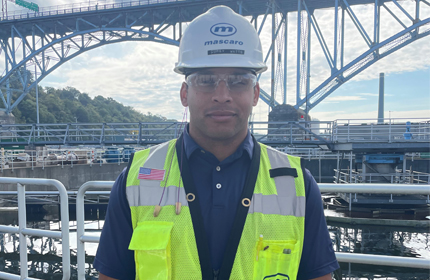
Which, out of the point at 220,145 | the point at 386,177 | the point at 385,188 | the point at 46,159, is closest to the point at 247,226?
the point at 220,145

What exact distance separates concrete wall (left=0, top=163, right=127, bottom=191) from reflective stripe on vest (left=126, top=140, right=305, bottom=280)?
47.3 ft

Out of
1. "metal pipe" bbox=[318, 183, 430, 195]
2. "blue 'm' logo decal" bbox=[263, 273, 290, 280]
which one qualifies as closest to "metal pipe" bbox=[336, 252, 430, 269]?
"metal pipe" bbox=[318, 183, 430, 195]

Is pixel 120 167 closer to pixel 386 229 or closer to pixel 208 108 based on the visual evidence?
pixel 386 229

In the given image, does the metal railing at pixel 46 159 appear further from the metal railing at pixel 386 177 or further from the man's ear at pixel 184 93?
the man's ear at pixel 184 93

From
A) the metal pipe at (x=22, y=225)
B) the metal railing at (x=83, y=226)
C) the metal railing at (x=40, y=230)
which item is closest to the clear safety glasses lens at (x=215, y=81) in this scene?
the metal railing at (x=83, y=226)

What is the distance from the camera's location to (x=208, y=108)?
5.75 feet

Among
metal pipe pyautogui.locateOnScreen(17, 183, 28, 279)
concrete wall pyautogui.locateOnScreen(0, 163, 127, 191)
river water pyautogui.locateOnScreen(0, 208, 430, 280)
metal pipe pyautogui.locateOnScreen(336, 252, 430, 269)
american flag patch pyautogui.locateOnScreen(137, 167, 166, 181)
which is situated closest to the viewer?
american flag patch pyautogui.locateOnScreen(137, 167, 166, 181)

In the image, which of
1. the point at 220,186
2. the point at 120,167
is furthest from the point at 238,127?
the point at 120,167

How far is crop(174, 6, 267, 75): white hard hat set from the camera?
1.77 metres

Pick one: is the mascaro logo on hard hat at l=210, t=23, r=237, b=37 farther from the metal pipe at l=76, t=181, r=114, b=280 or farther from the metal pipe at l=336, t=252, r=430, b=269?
the metal pipe at l=336, t=252, r=430, b=269

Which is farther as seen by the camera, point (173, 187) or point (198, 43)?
point (198, 43)

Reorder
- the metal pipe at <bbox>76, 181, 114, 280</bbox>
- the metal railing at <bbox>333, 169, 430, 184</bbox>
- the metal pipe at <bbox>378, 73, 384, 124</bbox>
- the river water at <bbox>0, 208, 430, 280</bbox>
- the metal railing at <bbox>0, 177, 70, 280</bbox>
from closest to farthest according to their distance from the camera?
the metal pipe at <bbox>76, 181, 114, 280</bbox> → the metal railing at <bbox>0, 177, 70, 280</bbox> → the river water at <bbox>0, 208, 430, 280</bbox> → the metal railing at <bbox>333, 169, 430, 184</bbox> → the metal pipe at <bbox>378, 73, 384, 124</bbox>

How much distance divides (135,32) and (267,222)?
1121 inches

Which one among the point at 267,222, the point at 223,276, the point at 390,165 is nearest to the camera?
the point at 223,276
